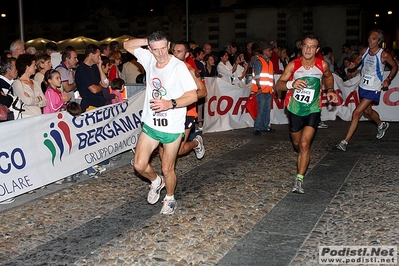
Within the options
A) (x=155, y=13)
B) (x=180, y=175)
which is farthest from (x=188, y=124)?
(x=155, y=13)

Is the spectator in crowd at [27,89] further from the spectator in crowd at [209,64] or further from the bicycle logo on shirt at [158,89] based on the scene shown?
the spectator in crowd at [209,64]

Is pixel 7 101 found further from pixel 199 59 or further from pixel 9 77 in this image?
pixel 199 59

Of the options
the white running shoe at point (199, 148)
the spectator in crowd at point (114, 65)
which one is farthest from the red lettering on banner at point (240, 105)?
the white running shoe at point (199, 148)

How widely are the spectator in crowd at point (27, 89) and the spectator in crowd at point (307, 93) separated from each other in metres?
3.47

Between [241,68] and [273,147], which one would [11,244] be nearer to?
[273,147]

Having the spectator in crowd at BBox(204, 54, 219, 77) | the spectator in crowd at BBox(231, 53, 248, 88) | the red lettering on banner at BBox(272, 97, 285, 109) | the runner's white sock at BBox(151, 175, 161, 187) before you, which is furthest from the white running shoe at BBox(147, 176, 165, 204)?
the red lettering on banner at BBox(272, 97, 285, 109)

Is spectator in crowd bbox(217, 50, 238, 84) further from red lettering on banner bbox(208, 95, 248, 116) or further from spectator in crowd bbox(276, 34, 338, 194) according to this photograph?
spectator in crowd bbox(276, 34, 338, 194)

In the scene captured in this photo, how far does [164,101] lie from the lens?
19.4 ft

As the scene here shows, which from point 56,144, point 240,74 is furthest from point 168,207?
point 240,74

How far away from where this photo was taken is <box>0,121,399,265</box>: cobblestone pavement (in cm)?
536

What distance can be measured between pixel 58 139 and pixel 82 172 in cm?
111

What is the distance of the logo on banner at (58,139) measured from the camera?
768 cm

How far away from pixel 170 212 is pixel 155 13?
128 feet

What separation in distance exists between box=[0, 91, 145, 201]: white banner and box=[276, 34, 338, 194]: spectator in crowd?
3064mm
